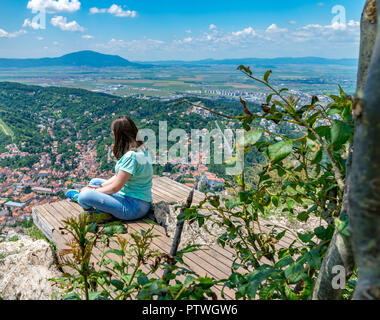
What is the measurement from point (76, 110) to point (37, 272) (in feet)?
104

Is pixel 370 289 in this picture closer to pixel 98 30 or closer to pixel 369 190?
pixel 369 190

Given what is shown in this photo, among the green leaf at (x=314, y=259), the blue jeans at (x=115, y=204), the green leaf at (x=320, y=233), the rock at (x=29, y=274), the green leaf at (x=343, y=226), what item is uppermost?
the green leaf at (x=343, y=226)

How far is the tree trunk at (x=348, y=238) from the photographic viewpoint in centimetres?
45

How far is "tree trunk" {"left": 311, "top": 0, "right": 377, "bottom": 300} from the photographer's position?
17.6 inches

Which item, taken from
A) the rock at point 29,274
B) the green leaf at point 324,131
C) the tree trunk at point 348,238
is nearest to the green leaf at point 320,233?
the tree trunk at point 348,238

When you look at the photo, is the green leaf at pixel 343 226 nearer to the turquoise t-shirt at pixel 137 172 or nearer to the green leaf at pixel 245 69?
the green leaf at pixel 245 69

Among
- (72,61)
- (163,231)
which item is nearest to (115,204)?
(163,231)

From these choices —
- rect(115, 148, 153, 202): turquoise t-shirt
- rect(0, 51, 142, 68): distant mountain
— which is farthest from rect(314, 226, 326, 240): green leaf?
rect(0, 51, 142, 68): distant mountain

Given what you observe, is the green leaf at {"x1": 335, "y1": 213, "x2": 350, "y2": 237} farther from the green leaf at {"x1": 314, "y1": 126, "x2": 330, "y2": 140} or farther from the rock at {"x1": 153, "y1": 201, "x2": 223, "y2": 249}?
the rock at {"x1": 153, "y1": 201, "x2": 223, "y2": 249}

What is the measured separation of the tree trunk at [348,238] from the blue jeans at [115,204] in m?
2.50

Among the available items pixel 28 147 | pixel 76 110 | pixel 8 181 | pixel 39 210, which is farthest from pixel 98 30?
pixel 39 210

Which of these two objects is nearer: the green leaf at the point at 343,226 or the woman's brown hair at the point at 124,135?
the green leaf at the point at 343,226

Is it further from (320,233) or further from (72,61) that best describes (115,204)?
(72,61)

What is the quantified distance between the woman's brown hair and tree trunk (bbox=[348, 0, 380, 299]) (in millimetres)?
2623
